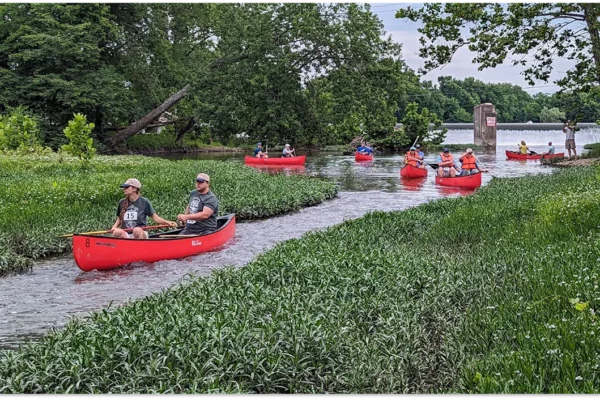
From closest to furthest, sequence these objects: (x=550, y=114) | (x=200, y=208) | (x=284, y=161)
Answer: (x=200, y=208)
(x=284, y=161)
(x=550, y=114)

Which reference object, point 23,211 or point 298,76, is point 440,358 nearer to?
point 23,211

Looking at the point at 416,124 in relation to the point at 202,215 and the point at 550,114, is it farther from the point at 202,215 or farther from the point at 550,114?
the point at 550,114

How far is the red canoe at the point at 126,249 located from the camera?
11.4m

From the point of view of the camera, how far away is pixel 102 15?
4706 cm

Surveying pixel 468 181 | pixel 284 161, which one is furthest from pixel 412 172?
pixel 284 161

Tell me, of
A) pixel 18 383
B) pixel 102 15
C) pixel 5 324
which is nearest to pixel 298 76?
pixel 102 15

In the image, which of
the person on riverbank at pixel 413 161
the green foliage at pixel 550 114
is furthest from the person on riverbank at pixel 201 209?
the green foliage at pixel 550 114

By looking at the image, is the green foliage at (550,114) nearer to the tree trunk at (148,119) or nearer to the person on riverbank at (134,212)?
the tree trunk at (148,119)

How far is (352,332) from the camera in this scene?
677cm

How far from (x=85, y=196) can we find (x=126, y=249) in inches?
248

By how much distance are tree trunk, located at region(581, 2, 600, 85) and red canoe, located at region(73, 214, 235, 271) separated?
18181 millimetres

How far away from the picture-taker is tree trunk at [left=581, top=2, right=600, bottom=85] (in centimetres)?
2388

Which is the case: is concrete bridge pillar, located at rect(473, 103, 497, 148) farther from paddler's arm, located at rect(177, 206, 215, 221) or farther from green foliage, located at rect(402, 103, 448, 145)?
paddler's arm, located at rect(177, 206, 215, 221)

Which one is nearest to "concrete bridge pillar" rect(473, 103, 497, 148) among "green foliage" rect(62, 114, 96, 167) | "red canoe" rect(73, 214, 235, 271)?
"green foliage" rect(62, 114, 96, 167)
